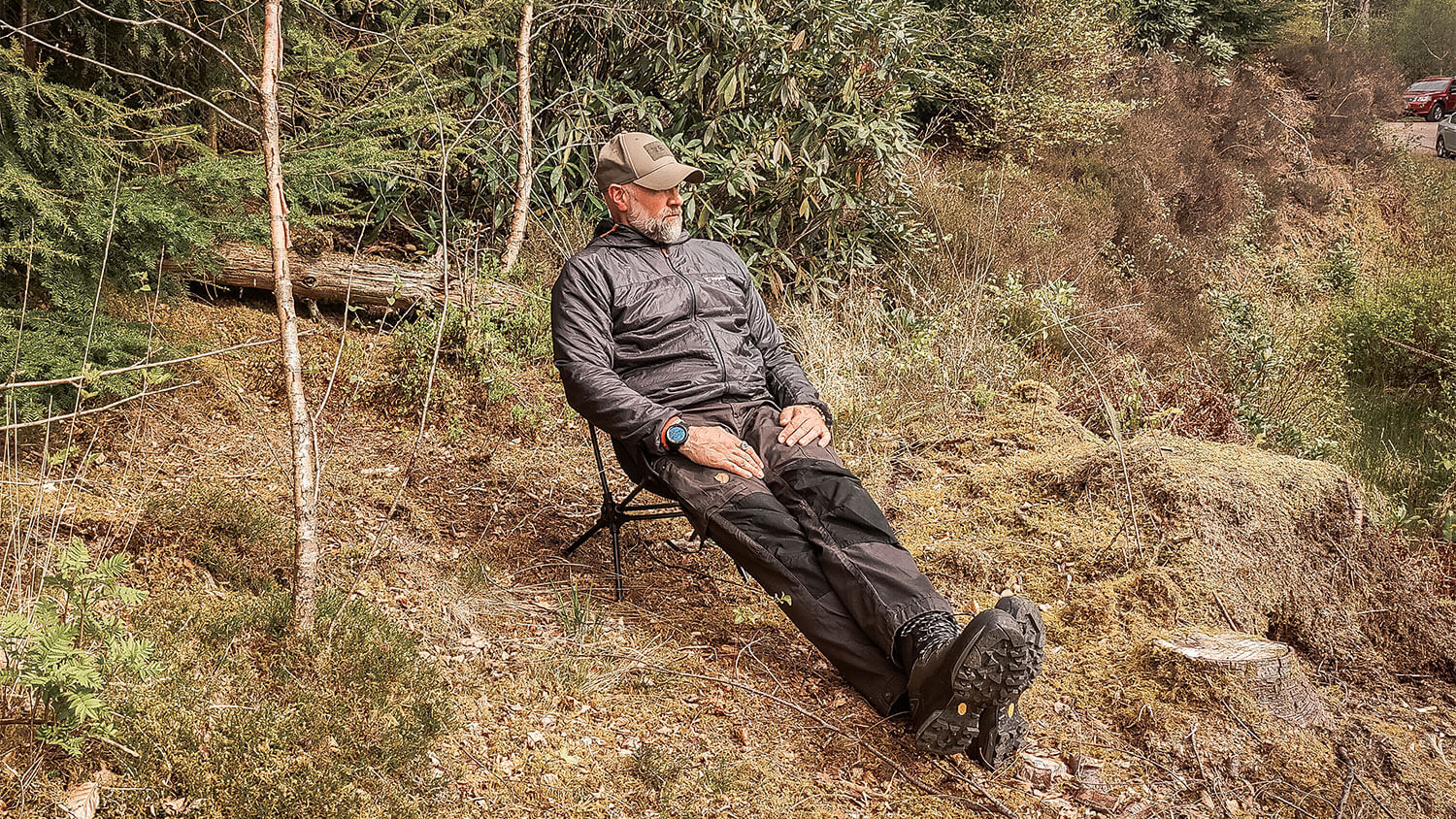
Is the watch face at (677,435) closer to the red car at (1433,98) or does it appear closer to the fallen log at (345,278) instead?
the fallen log at (345,278)

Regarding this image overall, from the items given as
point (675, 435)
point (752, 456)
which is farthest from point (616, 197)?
point (752, 456)

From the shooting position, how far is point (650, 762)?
8.42 feet

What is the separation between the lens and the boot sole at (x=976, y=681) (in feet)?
7.76

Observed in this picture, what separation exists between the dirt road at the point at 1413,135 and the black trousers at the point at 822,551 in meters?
15.8

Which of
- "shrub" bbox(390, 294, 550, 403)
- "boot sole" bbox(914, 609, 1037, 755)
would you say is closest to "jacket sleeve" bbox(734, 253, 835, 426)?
"boot sole" bbox(914, 609, 1037, 755)

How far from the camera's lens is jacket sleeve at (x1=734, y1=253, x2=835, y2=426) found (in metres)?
3.52

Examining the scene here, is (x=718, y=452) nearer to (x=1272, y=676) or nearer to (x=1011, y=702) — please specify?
(x=1011, y=702)

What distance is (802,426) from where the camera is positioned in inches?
131

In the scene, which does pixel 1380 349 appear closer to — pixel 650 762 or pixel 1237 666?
pixel 1237 666

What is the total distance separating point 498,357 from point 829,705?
263cm

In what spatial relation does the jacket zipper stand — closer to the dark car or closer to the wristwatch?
the wristwatch

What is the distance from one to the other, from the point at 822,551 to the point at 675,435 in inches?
22.9

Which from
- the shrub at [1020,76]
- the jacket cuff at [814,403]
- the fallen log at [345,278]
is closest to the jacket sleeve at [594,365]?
the jacket cuff at [814,403]

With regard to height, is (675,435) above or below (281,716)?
above
